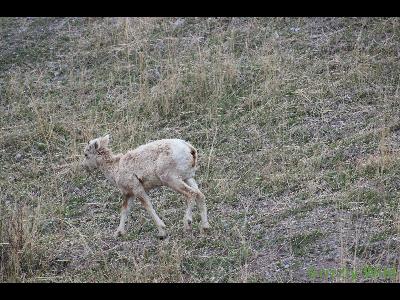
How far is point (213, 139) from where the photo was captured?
39.8 feet

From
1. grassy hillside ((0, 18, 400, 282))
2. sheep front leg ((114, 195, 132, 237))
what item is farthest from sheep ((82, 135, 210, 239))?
grassy hillside ((0, 18, 400, 282))

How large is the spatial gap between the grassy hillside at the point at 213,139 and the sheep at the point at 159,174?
342mm

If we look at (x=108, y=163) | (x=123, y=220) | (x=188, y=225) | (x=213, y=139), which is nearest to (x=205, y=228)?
(x=188, y=225)

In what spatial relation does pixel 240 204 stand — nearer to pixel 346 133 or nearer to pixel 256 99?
pixel 346 133

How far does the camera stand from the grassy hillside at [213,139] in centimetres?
892

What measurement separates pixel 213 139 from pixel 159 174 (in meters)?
2.81

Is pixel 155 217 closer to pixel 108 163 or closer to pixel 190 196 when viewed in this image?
pixel 190 196

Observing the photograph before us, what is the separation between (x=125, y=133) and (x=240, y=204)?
3.41 meters

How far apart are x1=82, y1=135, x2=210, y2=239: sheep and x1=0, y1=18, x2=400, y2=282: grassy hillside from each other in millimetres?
342

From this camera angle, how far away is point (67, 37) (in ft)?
55.8

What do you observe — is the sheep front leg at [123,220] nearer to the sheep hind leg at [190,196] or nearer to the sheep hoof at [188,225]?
the sheep hind leg at [190,196]

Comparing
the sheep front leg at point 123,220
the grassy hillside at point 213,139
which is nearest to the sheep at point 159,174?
the sheep front leg at point 123,220

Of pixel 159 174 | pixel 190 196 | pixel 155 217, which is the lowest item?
pixel 155 217
